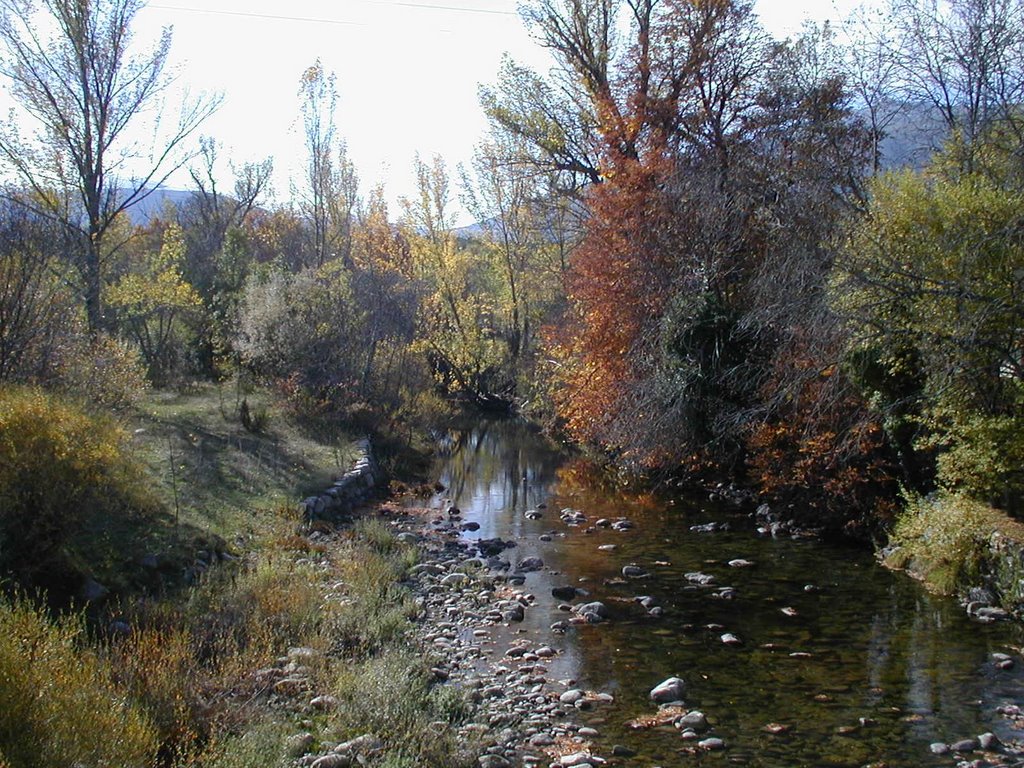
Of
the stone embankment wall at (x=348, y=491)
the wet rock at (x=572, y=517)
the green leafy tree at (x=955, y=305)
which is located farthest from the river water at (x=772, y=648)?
the stone embankment wall at (x=348, y=491)

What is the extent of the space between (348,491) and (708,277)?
28.5 ft

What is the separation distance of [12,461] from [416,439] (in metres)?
17.7

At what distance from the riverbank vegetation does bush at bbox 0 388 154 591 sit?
0.10 ft

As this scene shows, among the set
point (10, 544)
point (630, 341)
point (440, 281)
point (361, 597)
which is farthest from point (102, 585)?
point (440, 281)

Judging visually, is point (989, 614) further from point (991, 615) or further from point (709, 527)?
point (709, 527)

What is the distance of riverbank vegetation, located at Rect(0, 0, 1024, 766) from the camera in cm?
895

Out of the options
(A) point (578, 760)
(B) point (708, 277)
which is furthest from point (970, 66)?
(A) point (578, 760)

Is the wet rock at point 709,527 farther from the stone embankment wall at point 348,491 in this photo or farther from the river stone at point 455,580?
the stone embankment wall at point 348,491

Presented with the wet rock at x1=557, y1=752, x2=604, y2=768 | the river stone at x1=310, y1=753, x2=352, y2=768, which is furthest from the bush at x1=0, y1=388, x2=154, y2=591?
the wet rock at x1=557, y1=752, x2=604, y2=768

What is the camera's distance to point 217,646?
8109 mm

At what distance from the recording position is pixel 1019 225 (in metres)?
10.6

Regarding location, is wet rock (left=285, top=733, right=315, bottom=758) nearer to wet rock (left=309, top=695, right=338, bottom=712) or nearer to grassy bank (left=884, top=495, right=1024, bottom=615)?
wet rock (left=309, top=695, right=338, bottom=712)

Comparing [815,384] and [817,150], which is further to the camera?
[817,150]

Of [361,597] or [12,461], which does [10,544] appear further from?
[361,597]
